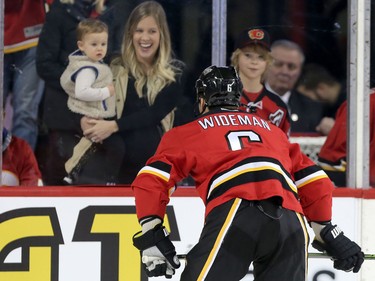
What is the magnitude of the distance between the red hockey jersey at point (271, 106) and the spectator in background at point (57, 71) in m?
0.90

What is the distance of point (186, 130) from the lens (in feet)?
12.7

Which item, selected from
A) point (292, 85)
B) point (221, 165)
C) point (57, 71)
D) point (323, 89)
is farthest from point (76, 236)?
point (221, 165)

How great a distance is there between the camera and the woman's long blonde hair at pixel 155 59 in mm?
5348

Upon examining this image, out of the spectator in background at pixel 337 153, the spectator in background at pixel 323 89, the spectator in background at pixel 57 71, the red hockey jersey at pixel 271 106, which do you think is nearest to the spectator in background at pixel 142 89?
the spectator in background at pixel 57 71

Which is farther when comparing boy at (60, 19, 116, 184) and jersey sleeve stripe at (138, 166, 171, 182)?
boy at (60, 19, 116, 184)

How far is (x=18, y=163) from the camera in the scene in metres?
5.30

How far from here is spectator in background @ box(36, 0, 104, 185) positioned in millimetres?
5309

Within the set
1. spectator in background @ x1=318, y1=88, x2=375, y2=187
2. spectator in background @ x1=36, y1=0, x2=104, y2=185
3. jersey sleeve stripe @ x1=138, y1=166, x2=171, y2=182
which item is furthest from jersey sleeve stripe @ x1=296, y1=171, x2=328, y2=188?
spectator in background @ x1=36, y1=0, x2=104, y2=185

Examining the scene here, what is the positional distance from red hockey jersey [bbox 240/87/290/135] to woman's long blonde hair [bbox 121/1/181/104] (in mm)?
413

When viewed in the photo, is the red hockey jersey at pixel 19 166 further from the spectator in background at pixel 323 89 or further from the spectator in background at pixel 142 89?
the spectator in background at pixel 323 89

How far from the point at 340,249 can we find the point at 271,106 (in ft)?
5.39

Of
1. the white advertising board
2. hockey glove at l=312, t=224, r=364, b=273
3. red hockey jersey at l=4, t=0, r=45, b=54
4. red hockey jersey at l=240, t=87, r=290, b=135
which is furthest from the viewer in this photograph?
red hockey jersey at l=240, t=87, r=290, b=135

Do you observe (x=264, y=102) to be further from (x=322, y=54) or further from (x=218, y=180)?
(x=218, y=180)

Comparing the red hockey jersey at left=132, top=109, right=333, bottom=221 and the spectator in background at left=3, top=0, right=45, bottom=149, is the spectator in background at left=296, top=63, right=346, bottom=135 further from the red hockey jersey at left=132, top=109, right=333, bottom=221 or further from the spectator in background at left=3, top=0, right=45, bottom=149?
the red hockey jersey at left=132, top=109, right=333, bottom=221
